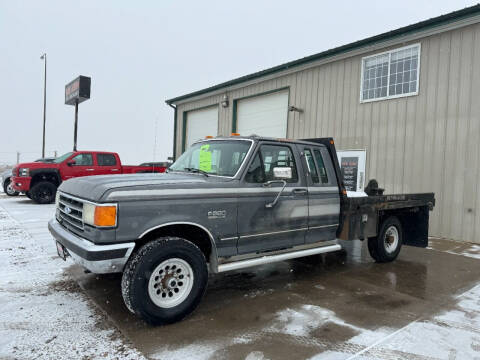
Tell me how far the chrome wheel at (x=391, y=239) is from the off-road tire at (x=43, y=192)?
1154cm

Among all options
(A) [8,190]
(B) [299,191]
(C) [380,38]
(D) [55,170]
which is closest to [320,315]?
(B) [299,191]

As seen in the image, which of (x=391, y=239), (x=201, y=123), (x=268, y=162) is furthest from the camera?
(x=201, y=123)

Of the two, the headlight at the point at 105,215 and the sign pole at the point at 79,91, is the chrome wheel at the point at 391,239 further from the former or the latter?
the sign pole at the point at 79,91

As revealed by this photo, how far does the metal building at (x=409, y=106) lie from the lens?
27.2ft

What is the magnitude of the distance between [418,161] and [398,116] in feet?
4.43

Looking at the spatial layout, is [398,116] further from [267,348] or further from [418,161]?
[267,348]

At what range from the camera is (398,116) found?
9586 mm

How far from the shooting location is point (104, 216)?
3205 millimetres

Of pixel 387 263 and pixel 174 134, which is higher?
pixel 174 134

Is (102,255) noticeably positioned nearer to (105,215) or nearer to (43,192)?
(105,215)

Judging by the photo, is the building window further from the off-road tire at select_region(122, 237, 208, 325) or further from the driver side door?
the off-road tire at select_region(122, 237, 208, 325)

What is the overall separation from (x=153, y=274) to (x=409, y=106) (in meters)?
8.49

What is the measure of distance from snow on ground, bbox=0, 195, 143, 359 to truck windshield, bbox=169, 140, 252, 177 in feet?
6.56

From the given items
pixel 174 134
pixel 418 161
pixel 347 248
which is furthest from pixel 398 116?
pixel 174 134
